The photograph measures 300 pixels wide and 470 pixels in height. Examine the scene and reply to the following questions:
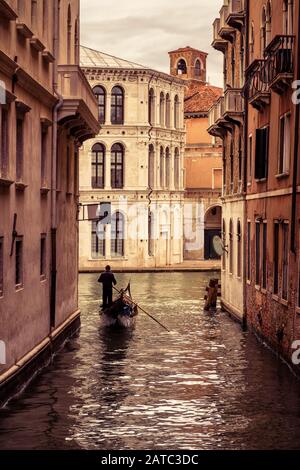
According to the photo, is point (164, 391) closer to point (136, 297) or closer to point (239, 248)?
point (239, 248)

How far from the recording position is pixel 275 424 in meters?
15.1

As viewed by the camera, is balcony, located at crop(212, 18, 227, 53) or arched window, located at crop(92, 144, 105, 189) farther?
arched window, located at crop(92, 144, 105, 189)

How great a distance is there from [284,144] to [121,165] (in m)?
34.1

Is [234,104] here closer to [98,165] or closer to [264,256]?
[264,256]

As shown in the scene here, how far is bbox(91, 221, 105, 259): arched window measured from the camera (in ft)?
179

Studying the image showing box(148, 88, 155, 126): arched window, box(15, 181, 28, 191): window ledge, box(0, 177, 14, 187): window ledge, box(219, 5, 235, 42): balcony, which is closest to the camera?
box(0, 177, 14, 187): window ledge

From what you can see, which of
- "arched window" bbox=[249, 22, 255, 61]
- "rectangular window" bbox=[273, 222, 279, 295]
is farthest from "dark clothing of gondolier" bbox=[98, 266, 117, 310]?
"rectangular window" bbox=[273, 222, 279, 295]

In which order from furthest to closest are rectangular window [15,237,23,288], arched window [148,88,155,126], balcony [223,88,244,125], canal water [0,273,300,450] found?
arched window [148,88,155,126], balcony [223,88,244,125], rectangular window [15,237,23,288], canal water [0,273,300,450]

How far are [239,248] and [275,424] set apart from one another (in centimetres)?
1426

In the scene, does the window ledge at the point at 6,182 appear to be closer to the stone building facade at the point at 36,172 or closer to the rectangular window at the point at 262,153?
the stone building facade at the point at 36,172

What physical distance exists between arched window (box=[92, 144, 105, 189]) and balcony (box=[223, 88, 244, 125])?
87.2 feet

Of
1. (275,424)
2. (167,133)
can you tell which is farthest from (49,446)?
(167,133)

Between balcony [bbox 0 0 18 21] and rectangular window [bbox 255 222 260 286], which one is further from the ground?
balcony [bbox 0 0 18 21]

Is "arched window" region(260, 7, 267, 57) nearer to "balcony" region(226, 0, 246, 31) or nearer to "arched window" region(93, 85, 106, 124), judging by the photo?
"balcony" region(226, 0, 246, 31)
